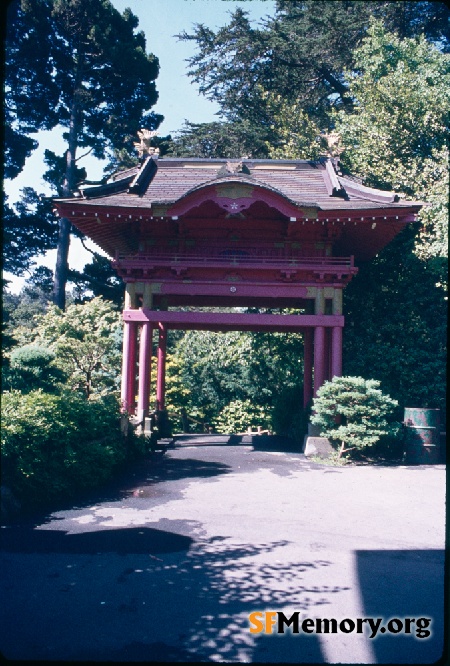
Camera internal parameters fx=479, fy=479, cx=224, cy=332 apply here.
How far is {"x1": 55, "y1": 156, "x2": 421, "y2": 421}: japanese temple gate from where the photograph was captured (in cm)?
1131

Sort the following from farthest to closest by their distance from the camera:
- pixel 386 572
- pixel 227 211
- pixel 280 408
Answer: 1. pixel 280 408
2. pixel 227 211
3. pixel 386 572

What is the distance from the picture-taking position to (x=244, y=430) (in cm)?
2102

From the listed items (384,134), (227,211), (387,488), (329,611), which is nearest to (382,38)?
(384,134)

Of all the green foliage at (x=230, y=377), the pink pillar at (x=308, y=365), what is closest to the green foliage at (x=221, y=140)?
the green foliage at (x=230, y=377)

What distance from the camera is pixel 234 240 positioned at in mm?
12727

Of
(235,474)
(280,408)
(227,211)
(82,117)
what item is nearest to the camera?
(235,474)

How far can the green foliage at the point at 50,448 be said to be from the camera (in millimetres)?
6000

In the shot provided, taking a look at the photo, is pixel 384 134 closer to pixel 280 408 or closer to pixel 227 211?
pixel 227 211

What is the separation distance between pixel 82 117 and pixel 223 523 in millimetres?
22424

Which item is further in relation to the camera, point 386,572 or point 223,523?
point 223,523

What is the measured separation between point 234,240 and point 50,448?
25.5 ft

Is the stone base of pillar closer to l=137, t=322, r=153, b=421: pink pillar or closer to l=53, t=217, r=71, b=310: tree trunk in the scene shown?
l=137, t=322, r=153, b=421: pink pillar

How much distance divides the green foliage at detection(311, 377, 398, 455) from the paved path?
8.43 ft

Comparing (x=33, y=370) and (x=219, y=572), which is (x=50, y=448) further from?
(x=33, y=370)
